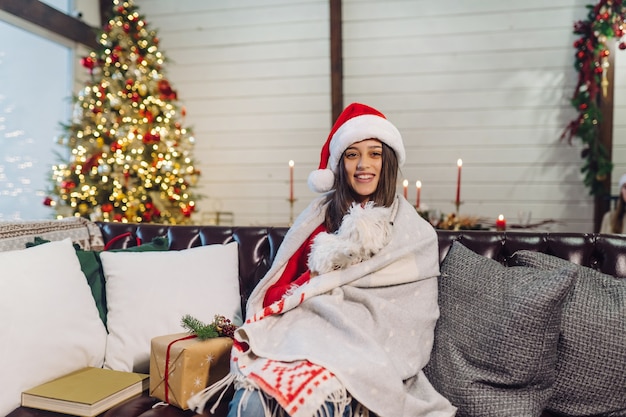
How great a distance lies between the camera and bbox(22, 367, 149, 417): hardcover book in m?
1.36

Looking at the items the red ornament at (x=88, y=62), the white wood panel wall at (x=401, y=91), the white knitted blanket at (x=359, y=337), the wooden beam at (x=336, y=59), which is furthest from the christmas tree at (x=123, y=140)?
the white knitted blanket at (x=359, y=337)

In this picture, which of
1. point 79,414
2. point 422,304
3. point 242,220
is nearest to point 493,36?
point 242,220

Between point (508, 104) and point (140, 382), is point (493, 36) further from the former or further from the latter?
point (140, 382)

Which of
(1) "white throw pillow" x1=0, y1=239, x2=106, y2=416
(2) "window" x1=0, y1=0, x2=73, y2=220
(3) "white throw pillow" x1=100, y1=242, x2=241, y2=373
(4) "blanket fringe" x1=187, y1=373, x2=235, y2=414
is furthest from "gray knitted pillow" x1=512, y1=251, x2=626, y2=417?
(2) "window" x1=0, y1=0, x2=73, y2=220

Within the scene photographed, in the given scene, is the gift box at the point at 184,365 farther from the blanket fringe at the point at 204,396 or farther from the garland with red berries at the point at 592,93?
the garland with red berries at the point at 592,93

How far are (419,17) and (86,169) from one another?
2762mm

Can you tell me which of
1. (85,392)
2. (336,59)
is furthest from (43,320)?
(336,59)

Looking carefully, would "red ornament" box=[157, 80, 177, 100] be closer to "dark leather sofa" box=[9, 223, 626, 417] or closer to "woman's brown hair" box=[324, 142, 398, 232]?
"dark leather sofa" box=[9, 223, 626, 417]

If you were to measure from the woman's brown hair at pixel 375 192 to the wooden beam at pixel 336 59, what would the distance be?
232 cm

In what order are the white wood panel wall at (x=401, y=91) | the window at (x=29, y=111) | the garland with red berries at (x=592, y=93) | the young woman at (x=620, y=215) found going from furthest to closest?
1. the white wood panel wall at (x=401, y=91)
2. the window at (x=29, y=111)
3. the garland with red berries at (x=592, y=93)
4. the young woman at (x=620, y=215)

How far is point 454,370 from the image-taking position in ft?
4.63

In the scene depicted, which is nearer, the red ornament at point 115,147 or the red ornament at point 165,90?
the red ornament at point 115,147

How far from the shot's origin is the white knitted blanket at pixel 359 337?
124cm

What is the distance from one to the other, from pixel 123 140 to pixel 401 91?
2159 mm
